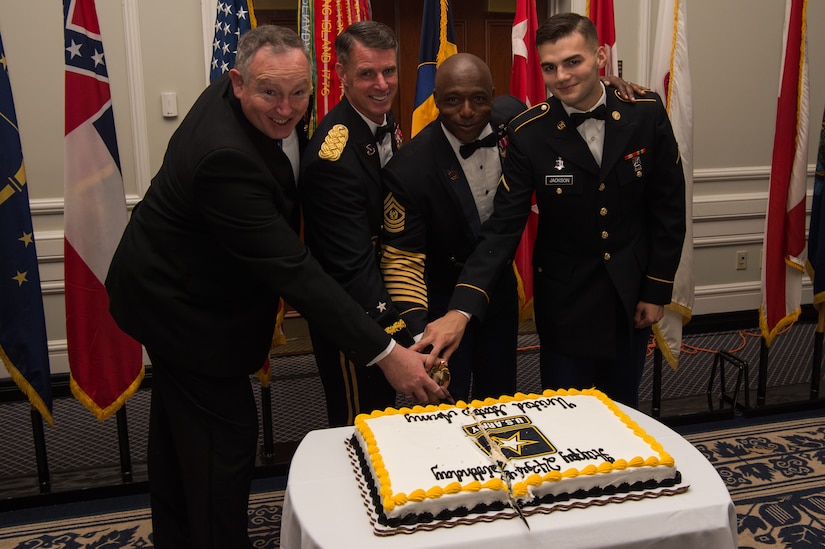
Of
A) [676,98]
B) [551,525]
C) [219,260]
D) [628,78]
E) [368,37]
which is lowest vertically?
[551,525]

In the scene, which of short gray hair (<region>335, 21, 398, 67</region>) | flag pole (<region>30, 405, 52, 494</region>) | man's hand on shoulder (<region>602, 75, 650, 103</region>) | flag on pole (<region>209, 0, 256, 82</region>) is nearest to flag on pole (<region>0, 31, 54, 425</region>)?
flag pole (<region>30, 405, 52, 494</region>)

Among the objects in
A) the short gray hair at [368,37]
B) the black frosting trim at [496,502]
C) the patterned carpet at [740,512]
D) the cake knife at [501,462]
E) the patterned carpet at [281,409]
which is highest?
the short gray hair at [368,37]

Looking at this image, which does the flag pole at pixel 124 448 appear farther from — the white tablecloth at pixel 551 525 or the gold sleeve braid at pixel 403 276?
the white tablecloth at pixel 551 525

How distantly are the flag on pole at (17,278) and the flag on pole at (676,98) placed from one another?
98.3 inches

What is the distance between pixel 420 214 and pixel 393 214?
78 mm

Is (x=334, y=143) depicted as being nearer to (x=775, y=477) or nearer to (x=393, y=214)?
(x=393, y=214)

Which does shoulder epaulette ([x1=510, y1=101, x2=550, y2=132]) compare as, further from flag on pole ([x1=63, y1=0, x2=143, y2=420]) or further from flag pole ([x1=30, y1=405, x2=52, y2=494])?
flag pole ([x1=30, y1=405, x2=52, y2=494])

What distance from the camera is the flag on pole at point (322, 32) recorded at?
10.5ft

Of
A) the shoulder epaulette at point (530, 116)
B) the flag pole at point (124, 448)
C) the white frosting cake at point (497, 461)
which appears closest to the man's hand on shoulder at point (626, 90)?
the shoulder epaulette at point (530, 116)

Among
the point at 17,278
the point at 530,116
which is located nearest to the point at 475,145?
the point at 530,116

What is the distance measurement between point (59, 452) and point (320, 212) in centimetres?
199

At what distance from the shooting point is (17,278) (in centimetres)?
256

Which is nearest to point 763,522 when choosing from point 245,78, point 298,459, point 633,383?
point 633,383

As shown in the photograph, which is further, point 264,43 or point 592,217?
point 592,217
